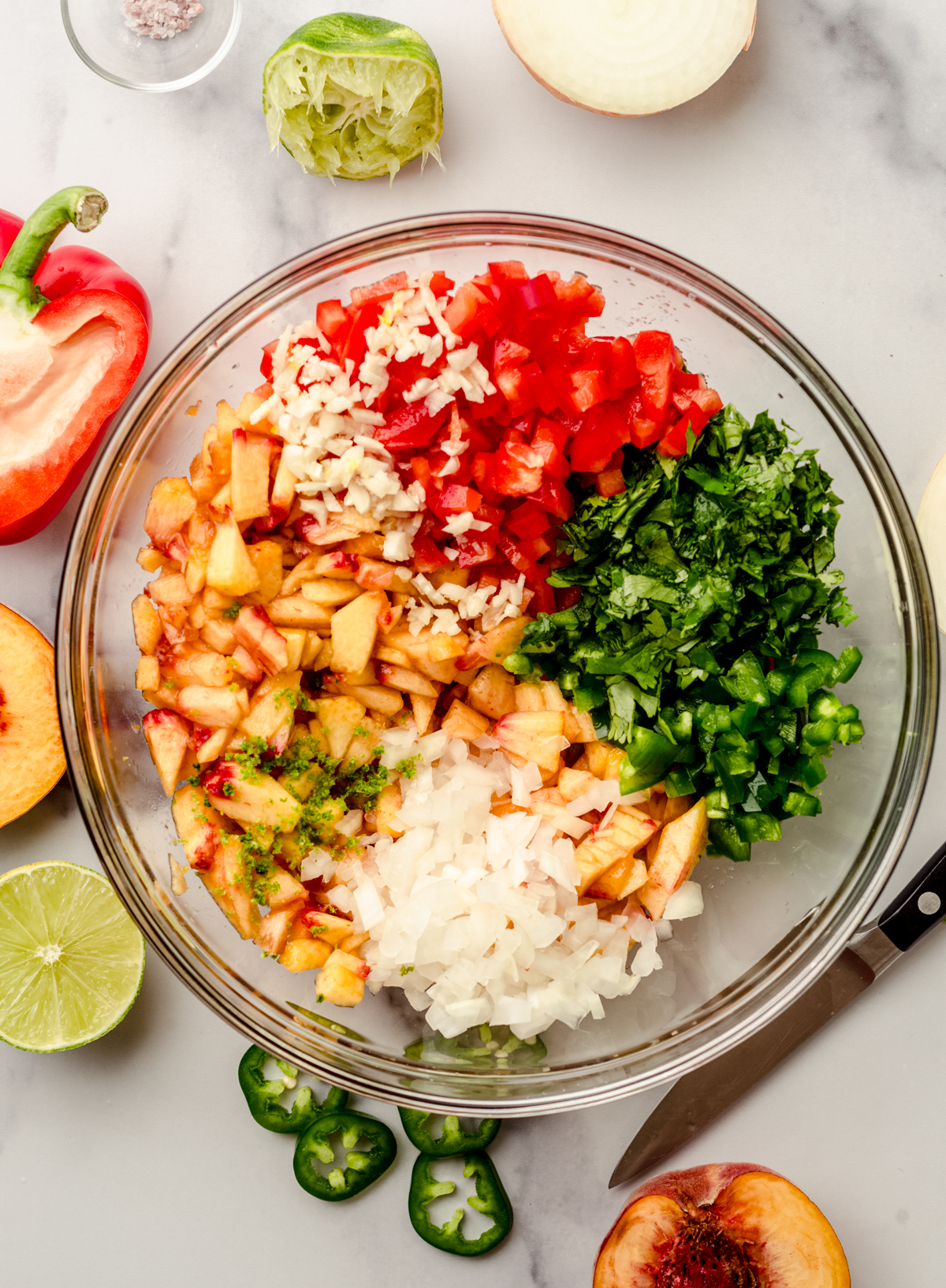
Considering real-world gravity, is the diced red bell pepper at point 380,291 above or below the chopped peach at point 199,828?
above

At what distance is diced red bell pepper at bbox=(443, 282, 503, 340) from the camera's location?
1.43 metres

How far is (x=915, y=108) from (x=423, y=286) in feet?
3.46

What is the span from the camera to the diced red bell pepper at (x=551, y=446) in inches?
→ 57.5

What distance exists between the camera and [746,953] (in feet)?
5.65

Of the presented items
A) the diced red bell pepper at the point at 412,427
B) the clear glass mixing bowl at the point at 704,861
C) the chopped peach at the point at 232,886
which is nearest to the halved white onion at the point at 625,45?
the clear glass mixing bowl at the point at 704,861

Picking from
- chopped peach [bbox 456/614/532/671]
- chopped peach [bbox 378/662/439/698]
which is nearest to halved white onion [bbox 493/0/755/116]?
chopped peach [bbox 456/614/532/671]

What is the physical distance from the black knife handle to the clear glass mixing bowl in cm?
10

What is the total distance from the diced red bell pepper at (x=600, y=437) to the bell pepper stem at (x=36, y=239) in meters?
0.89

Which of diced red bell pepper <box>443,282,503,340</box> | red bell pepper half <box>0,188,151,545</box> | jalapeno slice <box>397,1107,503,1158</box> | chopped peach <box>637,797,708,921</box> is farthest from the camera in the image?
jalapeno slice <box>397,1107,503,1158</box>

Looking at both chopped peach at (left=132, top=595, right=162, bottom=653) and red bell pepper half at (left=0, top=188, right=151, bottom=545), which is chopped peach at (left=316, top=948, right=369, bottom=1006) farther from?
red bell pepper half at (left=0, top=188, right=151, bottom=545)

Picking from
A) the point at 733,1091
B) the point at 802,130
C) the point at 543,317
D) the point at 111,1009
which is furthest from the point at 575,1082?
the point at 802,130

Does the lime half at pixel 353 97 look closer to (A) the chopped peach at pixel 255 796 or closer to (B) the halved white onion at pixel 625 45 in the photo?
(B) the halved white onion at pixel 625 45

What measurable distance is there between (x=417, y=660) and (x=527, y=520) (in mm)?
280

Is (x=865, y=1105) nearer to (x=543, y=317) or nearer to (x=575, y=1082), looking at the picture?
(x=575, y=1082)
